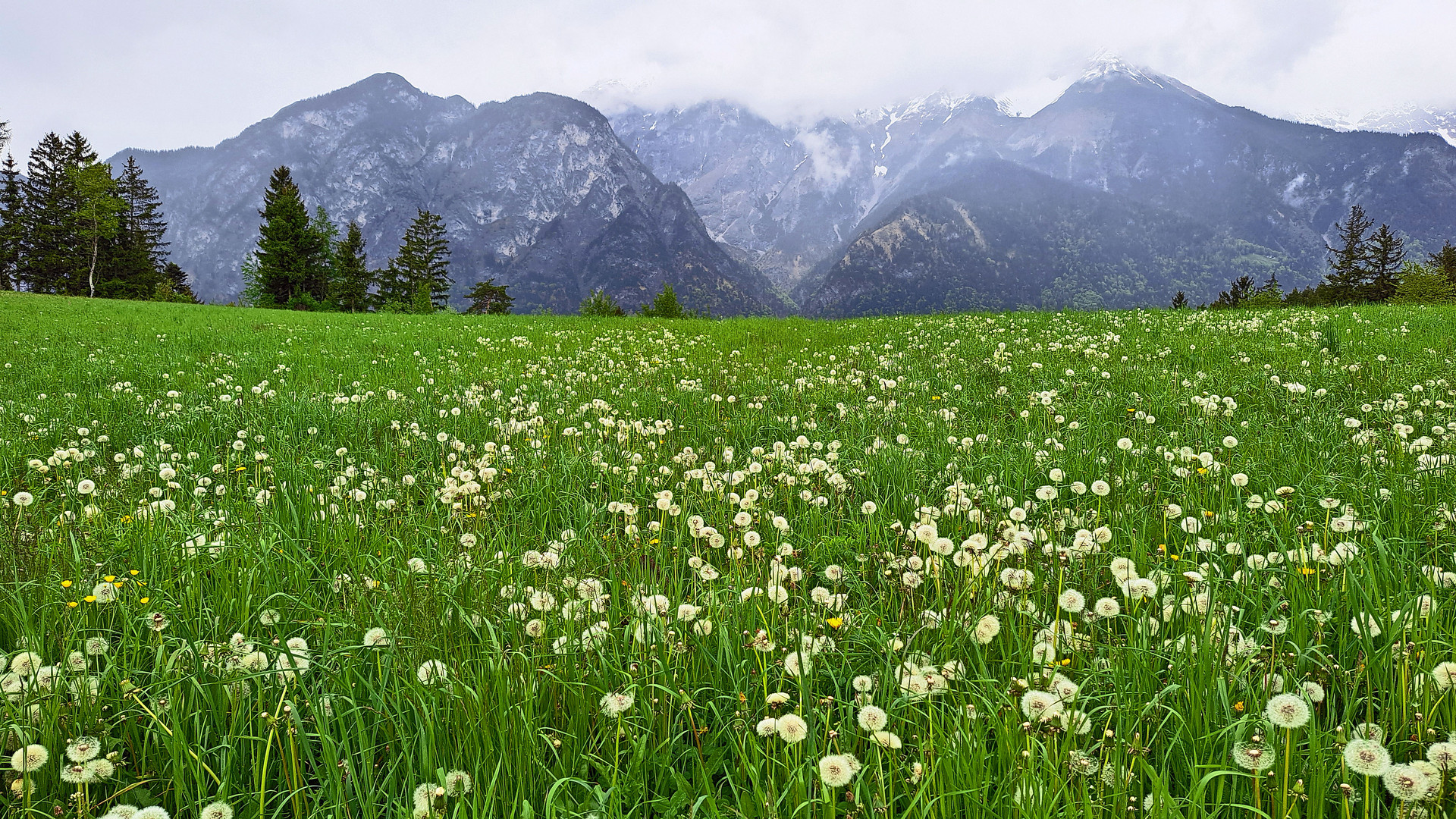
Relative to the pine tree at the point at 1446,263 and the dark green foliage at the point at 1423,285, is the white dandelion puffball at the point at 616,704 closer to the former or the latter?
the dark green foliage at the point at 1423,285

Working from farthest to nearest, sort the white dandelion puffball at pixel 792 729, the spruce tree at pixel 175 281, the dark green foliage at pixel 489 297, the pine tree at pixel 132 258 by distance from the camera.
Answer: the dark green foliage at pixel 489 297
the spruce tree at pixel 175 281
the pine tree at pixel 132 258
the white dandelion puffball at pixel 792 729

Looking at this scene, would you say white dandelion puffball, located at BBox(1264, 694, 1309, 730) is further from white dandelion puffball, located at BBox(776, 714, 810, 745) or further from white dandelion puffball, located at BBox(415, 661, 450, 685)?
white dandelion puffball, located at BBox(415, 661, 450, 685)

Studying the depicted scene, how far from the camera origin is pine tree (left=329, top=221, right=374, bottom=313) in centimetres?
6384

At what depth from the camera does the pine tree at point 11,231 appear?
192 ft

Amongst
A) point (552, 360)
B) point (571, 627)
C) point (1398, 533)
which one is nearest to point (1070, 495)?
point (1398, 533)

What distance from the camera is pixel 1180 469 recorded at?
345 cm

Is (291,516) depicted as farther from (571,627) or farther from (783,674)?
(783,674)

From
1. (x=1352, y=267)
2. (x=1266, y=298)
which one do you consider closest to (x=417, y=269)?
(x=1266, y=298)

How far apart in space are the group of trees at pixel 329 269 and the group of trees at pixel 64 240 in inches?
320

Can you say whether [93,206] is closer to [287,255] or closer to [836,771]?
[287,255]

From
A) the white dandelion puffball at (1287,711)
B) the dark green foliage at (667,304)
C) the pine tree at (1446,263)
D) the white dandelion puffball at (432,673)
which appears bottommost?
the white dandelion puffball at (432,673)

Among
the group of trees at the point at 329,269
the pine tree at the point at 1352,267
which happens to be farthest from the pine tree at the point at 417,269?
the pine tree at the point at 1352,267

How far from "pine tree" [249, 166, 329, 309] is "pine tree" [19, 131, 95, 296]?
52.6 ft

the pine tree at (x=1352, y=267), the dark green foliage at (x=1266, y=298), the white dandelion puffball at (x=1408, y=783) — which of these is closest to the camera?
the white dandelion puffball at (x=1408, y=783)
